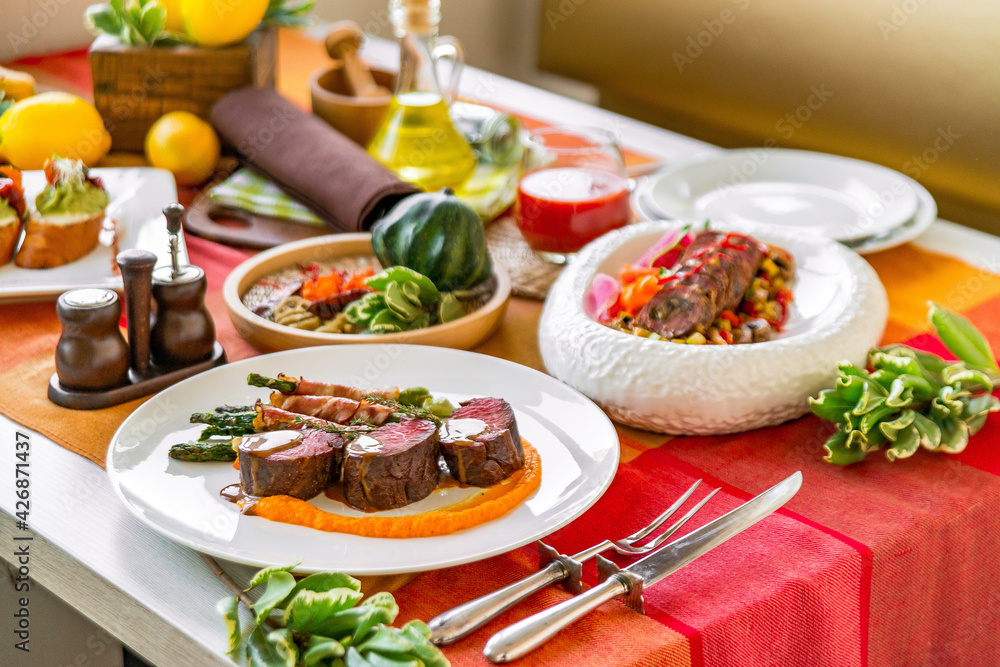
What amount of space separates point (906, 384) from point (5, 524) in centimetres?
92

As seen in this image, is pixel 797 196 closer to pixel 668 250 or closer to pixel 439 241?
pixel 668 250

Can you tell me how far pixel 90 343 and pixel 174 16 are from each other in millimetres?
932

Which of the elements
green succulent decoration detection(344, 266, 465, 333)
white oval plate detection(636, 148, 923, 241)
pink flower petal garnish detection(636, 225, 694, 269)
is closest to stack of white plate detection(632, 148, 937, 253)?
white oval plate detection(636, 148, 923, 241)

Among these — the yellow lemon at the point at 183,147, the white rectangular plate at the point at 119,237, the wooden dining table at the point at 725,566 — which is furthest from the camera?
the yellow lemon at the point at 183,147

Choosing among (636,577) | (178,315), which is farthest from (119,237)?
(636,577)

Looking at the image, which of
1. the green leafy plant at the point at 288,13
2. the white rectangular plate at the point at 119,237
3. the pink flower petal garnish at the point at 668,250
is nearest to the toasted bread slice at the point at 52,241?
the white rectangular plate at the point at 119,237

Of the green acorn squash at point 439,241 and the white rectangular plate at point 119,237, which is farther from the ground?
the green acorn squash at point 439,241

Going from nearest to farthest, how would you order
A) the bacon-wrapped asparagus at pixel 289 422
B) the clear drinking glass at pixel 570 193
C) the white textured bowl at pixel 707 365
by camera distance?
the bacon-wrapped asparagus at pixel 289 422 → the white textured bowl at pixel 707 365 → the clear drinking glass at pixel 570 193

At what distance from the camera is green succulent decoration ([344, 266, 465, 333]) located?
3.88 ft

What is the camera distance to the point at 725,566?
86 cm

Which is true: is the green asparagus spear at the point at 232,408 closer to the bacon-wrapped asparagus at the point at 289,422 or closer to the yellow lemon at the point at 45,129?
the bacon-wrapped asparagus at the point at 289,422

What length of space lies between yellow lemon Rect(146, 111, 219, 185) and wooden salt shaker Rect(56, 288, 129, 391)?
65cm

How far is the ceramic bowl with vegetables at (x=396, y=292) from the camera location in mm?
1177

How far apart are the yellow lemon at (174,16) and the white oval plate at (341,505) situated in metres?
0.97
